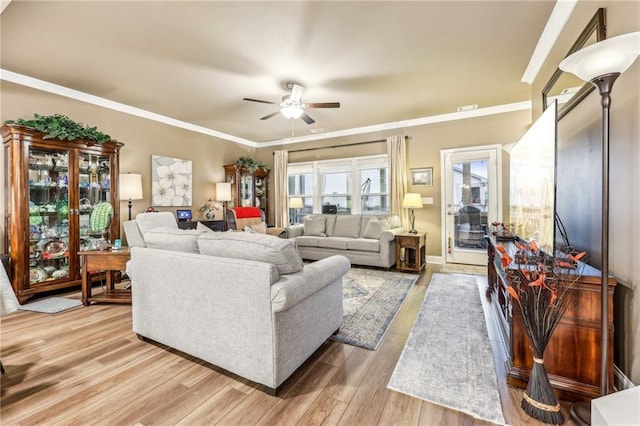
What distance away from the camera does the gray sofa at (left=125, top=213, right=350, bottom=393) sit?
5.11 feet

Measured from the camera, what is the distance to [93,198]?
377cm

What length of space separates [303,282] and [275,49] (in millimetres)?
2337

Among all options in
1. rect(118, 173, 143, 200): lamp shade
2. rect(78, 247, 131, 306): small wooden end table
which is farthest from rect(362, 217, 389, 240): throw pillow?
rect(118, 173, 143, 200): lamp shade

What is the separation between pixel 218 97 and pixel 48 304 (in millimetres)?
3195

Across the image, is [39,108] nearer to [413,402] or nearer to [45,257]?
[45,257]

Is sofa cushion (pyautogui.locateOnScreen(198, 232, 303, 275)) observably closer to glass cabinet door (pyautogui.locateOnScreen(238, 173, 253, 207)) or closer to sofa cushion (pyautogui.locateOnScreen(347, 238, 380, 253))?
sofa cushion (pyautogui.locateOnScreen(347, 238, 380, 253))

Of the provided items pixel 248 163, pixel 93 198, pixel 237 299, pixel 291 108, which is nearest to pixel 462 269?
pixel 291 108

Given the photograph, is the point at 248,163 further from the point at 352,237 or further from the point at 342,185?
the point at 352,237

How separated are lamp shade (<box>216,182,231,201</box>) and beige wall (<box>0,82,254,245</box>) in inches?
10.4

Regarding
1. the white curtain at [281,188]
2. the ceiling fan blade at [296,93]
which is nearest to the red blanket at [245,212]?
the white curtain at [281,188]

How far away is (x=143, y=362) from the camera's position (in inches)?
76.8

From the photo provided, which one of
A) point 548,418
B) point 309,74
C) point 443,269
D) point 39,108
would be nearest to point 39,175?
point 39,108

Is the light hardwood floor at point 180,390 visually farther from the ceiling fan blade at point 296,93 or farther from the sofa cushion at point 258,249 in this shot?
the ceiling fan blade at point 296,93

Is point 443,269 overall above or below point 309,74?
below
